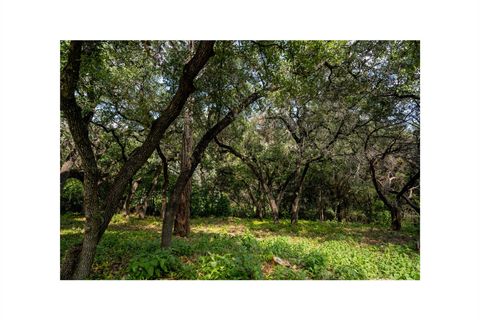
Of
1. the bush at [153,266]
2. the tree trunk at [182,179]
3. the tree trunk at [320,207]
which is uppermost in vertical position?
the tree trunk at [182,179]

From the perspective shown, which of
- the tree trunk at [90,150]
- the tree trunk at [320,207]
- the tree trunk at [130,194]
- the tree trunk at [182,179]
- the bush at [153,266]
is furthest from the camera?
the tree trunk at [320,207]

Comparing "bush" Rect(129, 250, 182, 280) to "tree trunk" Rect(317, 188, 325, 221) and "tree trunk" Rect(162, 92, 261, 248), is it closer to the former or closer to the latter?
"tree trunk" Rect(162, 92, 261, 248)

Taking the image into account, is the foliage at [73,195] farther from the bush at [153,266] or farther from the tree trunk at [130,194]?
the bush at [153,266]

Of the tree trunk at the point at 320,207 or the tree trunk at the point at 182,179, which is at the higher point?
the tree trunk at the point at 182,179

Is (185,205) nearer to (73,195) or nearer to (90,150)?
(90,150)

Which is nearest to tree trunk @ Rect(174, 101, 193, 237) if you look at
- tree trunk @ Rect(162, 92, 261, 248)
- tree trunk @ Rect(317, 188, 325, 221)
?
tree trunk @ Rect(162, 92, 261, 248)

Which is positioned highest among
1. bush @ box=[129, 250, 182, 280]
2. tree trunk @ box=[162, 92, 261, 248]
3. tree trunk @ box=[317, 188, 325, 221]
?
tree trunk @ box=[162, 92, 261, 248]

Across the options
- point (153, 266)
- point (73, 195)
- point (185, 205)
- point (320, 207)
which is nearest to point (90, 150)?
point (153, 266)

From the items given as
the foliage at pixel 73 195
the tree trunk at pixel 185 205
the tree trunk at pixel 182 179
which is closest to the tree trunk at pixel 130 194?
the foliage at pixel 73 195

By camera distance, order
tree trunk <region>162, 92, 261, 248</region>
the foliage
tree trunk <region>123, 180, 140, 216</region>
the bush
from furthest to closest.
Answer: tree trunk <region>123, 180, 140, 216</region> → the foliage → tree trunk <region>162, 92, 261, 248</region> → the bush
